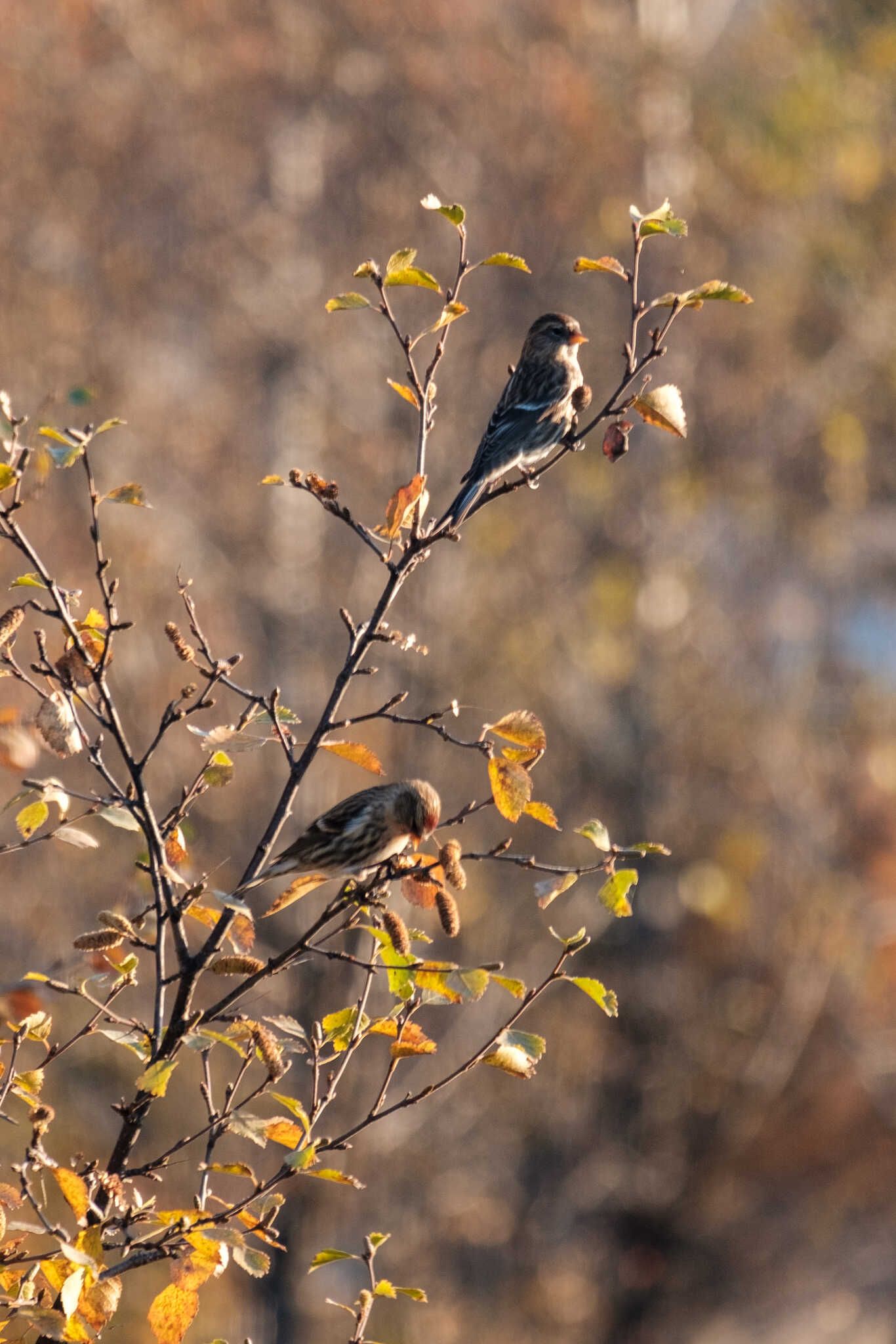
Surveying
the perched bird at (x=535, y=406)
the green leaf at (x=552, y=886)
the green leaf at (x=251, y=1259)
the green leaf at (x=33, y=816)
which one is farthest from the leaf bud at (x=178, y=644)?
the perched bird at (x=535, y=406)

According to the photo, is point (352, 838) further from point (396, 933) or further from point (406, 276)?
point (406, 276)

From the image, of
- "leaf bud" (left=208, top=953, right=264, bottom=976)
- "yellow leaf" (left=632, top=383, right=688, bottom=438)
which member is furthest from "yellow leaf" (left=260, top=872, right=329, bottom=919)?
"yellow leaf" (left=632, top=383, right=688, bottom=438)

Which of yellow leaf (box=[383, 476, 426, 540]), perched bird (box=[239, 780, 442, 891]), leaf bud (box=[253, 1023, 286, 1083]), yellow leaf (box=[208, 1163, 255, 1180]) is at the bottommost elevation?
yellow leaf (box=[208, 1163, 255, 1180])

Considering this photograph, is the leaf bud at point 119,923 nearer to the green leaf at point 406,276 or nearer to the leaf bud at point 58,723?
the leaf bud at point 58,723

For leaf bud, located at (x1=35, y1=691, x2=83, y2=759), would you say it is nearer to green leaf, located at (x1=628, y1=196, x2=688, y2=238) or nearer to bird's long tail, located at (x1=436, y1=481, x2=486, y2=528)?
bird's long tail, located at (x1=436, y1=481, x2=486, y2=528)

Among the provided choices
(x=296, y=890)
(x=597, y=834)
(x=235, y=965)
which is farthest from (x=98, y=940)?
(x=597, y=834)

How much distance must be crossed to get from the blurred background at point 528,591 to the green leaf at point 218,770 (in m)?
8.86

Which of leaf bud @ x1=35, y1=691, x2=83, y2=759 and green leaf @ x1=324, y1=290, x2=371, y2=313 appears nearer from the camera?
leaf bud @ x1=35, y1=691, x2=83, y2=759

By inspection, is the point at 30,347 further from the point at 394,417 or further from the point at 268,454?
the point at 394,417

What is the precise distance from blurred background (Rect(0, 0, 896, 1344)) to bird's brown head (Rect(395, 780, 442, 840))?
816cm

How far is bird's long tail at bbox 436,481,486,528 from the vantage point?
2.95 meters

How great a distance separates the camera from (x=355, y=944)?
9.93 m

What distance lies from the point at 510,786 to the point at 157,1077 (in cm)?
74

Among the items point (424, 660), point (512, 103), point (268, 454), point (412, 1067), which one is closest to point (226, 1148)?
point (412, 1067)
